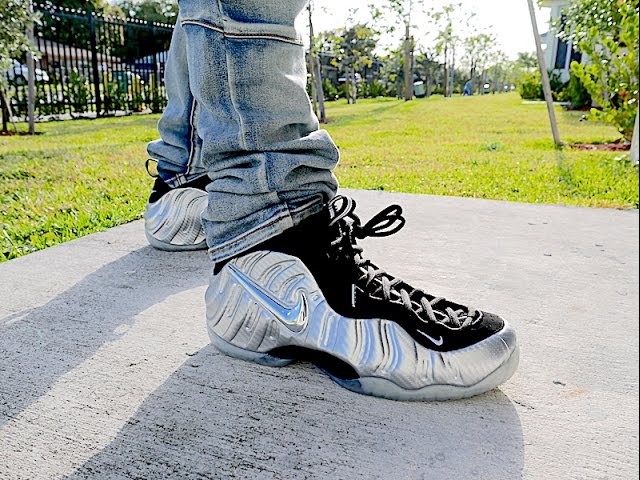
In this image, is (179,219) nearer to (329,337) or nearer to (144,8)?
(329,337)

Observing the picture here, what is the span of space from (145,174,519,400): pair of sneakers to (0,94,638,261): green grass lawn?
37 cm

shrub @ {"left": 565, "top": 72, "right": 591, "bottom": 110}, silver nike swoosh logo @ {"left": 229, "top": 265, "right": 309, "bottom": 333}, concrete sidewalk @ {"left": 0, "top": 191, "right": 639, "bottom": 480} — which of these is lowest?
concrete sidewalk @ {"left": 0, "top": 191, "right": 639, "bottom": 480}

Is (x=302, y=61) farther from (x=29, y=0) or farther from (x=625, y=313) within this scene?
(x=29, y=0)

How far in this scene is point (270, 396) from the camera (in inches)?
37.1

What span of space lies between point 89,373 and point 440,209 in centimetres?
160

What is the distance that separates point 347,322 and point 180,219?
890mm

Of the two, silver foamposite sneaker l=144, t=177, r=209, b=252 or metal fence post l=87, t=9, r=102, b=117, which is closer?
silver foamposite sneaker l=144, t=177, r=209, b=252

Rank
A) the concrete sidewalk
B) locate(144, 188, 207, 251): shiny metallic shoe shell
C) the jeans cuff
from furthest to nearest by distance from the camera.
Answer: locate(144, 188, 207, 251): shiny metallic shoe shell < the jeans cuff < the concrete sidewalk

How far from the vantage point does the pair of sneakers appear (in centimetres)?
93

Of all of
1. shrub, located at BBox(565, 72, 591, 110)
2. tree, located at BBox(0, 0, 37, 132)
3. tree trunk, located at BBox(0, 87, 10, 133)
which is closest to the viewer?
tree, located at BBox(0, 0, 37, 132)

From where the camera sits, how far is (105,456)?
792mm

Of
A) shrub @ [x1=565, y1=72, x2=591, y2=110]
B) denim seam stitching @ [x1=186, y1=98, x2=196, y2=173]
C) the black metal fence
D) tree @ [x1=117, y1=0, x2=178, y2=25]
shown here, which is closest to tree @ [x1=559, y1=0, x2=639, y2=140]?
denim seam stitching @ [x1=186, y1=98, x2=196, y2=173]

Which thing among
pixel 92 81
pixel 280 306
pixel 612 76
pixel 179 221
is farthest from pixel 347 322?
pixel 92 81

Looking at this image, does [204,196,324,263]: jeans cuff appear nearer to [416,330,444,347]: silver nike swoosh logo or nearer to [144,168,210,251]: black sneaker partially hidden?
[416,330,444,347]: silver nike swoosh logo
